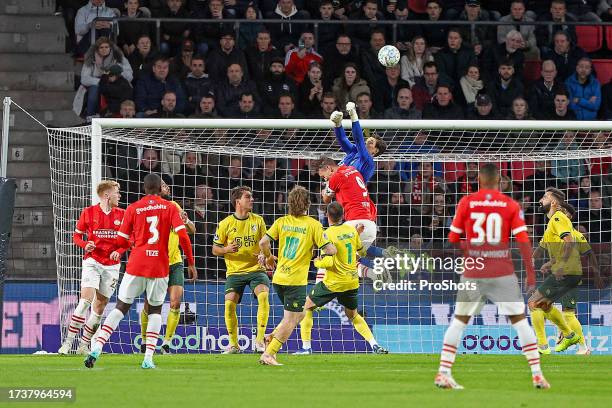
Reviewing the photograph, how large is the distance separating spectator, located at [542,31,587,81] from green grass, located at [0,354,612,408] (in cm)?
839

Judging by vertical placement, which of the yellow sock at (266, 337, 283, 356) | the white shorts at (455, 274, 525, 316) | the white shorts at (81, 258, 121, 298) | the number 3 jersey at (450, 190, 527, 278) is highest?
the number 3 jersey at (450, 190, 527, 278)

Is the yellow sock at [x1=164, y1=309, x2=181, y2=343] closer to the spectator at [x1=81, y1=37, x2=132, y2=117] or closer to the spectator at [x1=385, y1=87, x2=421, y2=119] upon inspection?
the spectator at [x1=81, y1=37, x2=132, y2=117]

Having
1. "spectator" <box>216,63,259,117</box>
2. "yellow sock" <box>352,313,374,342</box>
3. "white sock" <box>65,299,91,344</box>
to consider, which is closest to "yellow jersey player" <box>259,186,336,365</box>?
"yellow sock" <box>352,313,374,342</box>

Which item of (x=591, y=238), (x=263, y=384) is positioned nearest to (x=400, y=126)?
(x=591, y=238)

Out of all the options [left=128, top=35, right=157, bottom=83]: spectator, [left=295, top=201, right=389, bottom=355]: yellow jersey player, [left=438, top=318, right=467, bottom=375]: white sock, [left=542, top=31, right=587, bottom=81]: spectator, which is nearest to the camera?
[left=438, top=318, right=467, bottom=375]: white sock

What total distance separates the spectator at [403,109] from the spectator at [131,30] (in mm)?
4510

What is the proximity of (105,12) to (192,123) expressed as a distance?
586 centimetres

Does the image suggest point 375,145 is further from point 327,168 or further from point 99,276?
point 99,276

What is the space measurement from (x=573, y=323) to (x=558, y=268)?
0.80 m

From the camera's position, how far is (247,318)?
18406 mm

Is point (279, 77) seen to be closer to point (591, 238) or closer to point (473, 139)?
point (473, 139)

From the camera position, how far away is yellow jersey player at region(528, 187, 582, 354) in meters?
16.3

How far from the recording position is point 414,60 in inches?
886

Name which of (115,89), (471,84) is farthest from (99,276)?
(471,84)
